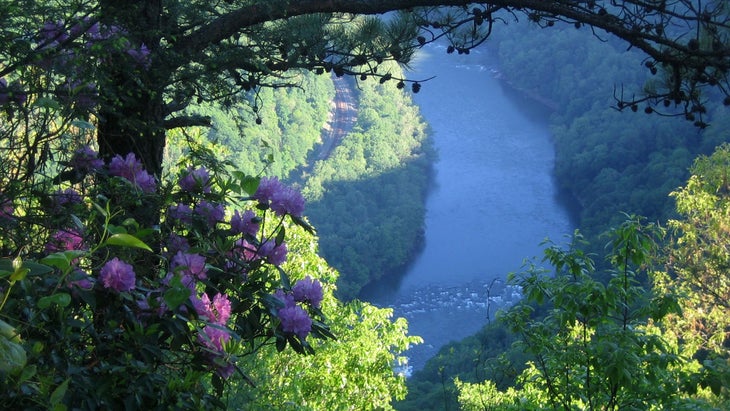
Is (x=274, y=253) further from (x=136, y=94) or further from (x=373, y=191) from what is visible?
(x=373, y=191)

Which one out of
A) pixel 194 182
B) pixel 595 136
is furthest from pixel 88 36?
pixel 595 136

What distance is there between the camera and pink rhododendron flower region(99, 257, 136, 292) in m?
1.10

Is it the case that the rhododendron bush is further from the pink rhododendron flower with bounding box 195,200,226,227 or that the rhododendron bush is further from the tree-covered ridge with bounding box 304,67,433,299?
the tree-covered ridge with bounding box 304,67,433,299

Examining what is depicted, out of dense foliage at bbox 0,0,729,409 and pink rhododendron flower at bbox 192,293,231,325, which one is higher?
dense foliage at bbox 0,0,729,409

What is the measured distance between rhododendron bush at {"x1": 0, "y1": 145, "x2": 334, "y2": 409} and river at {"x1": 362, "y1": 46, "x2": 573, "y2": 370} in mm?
12408

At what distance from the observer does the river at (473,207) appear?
16.3 m

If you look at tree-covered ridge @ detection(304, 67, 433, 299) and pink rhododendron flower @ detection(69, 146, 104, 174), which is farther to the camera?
tree-covered ridge @ detection(304, 67, 433, 299)

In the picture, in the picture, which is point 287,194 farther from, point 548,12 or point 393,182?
point 393,182

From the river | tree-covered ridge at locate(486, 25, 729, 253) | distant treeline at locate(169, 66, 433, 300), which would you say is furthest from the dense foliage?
tree-covered ridge at locate(486, 25, 729, 253)

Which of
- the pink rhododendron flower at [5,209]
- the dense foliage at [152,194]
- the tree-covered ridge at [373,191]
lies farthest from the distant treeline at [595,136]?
the pink rhododendron flower at [5,209]

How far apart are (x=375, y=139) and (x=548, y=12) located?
21.9 metres

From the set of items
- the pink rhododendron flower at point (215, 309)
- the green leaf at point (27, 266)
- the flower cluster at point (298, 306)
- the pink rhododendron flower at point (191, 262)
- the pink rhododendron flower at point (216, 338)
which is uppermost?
the green leaf at point (27, 266)

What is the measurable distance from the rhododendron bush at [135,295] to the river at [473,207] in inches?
489

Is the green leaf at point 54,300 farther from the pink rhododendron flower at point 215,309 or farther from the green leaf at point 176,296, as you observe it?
the pink rhododendron flower at point 215,309
